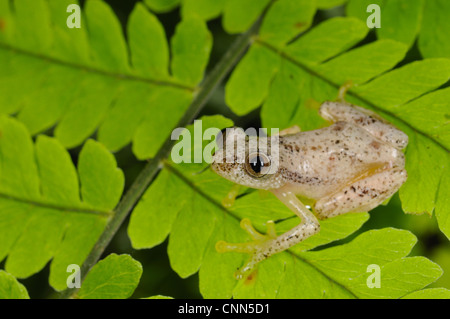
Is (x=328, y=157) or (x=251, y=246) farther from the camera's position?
(x=328, y=157)

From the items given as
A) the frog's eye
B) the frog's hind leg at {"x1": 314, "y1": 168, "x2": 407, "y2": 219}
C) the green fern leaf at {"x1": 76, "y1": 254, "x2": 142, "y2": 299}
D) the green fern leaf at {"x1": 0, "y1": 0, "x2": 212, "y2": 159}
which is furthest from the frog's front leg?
the green fern leaf at {"x1": 0, "y1": 0, "x2": 212, "y2": 159}

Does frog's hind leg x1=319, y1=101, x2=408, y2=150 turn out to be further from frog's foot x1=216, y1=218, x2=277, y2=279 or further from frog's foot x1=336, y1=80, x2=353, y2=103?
frog's foot x1=216, y1=218, x2=277, y2=279

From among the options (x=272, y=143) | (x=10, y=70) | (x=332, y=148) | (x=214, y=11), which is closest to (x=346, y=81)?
(x=332, y=148)

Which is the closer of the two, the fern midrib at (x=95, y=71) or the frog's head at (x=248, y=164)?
the frog's head at (x=248, y=164)

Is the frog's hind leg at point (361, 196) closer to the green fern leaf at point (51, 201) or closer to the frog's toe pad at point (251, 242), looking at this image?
the frog's toe pad at point (251, 242)

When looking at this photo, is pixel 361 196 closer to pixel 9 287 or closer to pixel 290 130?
pixel 290 130

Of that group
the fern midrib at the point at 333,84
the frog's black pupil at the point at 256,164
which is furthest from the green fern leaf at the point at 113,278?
the fern midrib at the point at 333,84

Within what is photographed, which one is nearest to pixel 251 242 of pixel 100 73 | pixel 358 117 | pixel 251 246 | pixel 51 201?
pixel 251 246
